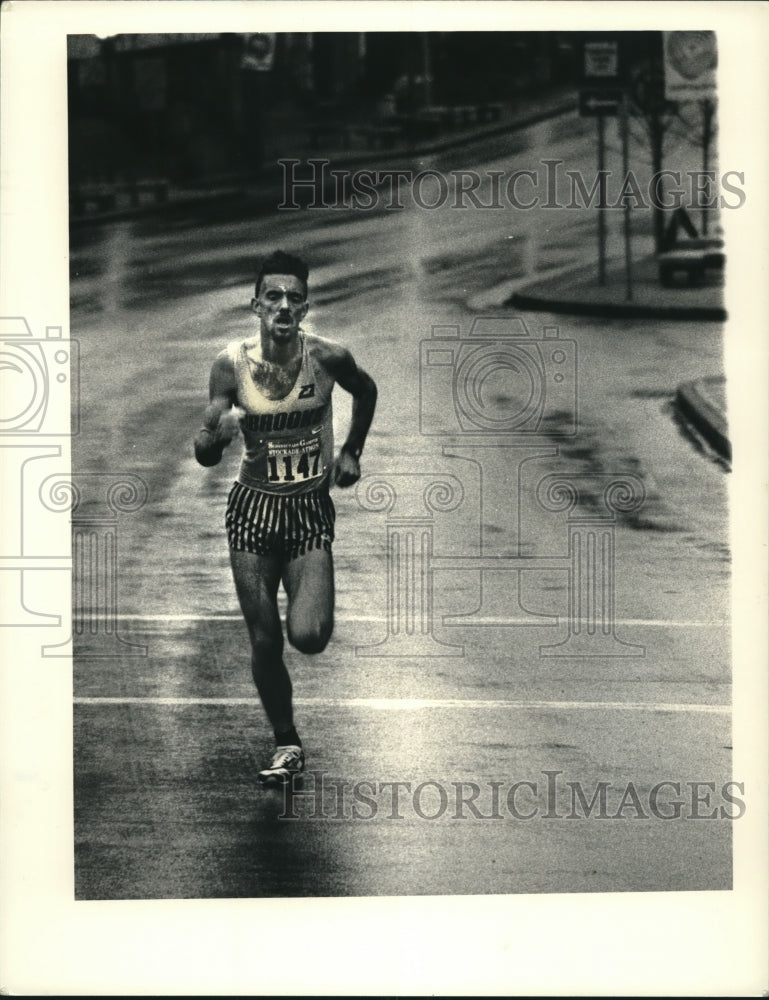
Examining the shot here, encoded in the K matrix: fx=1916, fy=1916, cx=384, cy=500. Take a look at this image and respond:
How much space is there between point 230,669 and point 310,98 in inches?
90.1

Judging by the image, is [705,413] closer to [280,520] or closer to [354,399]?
[354,399]

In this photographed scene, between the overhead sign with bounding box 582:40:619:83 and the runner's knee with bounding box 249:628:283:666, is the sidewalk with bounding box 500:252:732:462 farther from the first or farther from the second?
the runner's knee with bounding box 249:628:283:666

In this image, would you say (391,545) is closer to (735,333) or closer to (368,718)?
(368,718)

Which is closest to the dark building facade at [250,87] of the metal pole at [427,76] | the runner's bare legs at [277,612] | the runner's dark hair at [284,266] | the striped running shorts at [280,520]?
the metal pole at [427,76]

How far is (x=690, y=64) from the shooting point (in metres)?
7.62

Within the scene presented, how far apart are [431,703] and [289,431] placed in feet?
4.01

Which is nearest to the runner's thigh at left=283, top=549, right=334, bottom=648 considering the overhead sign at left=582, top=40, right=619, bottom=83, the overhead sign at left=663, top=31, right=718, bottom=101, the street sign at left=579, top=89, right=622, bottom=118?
the street sign at left=579, top=89, right=622, bottom=118

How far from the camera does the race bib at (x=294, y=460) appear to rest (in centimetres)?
765

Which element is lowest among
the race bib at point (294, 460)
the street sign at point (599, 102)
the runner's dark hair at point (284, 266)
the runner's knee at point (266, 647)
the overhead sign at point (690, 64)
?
the runner's knee at point (266, 647)

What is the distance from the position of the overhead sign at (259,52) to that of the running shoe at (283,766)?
2.70 m

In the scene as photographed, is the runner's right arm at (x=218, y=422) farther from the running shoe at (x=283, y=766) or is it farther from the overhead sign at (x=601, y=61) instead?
the overhead sign at (x=601, y=61)

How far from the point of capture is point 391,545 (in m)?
7.64

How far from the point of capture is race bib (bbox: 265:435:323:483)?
7.65 m

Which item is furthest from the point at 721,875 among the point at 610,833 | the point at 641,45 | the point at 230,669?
the point at 641,45
